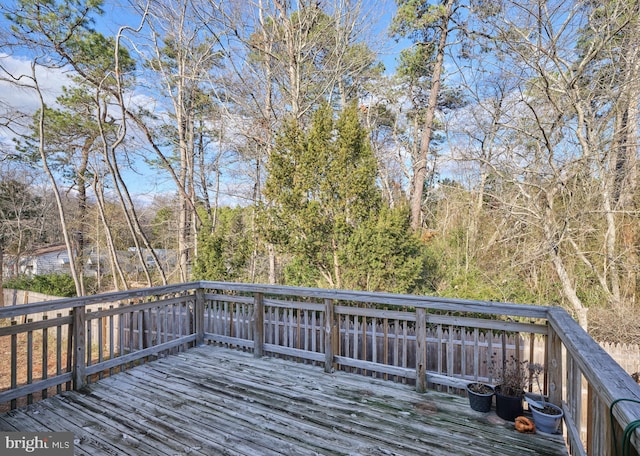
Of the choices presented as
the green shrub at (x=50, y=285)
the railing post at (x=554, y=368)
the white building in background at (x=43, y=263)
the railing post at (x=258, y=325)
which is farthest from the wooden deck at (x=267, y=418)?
the white building in background at (x=43, y=263)

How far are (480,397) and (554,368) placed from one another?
21.7 inches

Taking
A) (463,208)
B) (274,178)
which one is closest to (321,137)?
(274,178)

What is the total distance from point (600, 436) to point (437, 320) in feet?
5.00

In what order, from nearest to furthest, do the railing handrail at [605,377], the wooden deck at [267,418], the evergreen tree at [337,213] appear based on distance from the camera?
the railing handrail at [605,377], the wooden deck at [267,418], the evergreen tree at [337,213]

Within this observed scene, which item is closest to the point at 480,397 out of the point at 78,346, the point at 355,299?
the point at 355,299

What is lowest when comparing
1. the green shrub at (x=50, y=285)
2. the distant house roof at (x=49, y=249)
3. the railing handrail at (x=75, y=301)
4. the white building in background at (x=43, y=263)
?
the green shrub at (x=50, y=285)

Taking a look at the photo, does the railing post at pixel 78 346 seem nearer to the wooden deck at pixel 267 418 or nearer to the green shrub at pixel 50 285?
the wooden deck at pixel 267 418

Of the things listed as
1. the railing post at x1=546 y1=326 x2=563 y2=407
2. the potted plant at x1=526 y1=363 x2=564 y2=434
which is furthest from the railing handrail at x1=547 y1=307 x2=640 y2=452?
the potted plant at x1=526 y1=363 x2=564 y2=434

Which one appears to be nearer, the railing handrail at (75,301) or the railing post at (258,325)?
the railing handrail at (75,301)

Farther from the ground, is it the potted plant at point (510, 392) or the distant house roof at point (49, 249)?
the distant house roof at point (49, 249)

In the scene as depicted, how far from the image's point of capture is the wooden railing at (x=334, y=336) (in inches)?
90.7

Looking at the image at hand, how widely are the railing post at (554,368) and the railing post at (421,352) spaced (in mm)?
885

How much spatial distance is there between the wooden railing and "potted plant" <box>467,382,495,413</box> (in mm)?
127

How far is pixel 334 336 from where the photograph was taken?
130 inches
